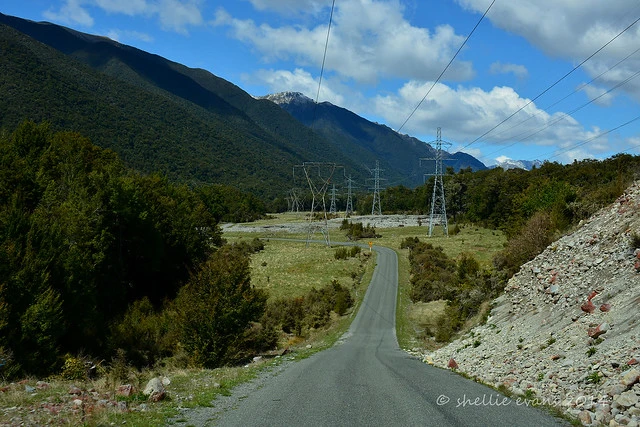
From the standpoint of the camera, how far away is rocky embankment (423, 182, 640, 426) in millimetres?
8391

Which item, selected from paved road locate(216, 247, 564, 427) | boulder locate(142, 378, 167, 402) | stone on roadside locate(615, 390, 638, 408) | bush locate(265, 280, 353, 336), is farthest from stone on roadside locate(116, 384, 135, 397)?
bush locate(265, 280, 353, 336)

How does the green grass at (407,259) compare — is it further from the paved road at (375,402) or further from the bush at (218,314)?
the paved road at (375,402)

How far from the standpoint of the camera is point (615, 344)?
9.83m

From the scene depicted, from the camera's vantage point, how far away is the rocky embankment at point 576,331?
8391mm

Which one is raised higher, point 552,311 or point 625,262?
point 625,262

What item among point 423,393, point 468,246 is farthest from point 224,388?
point 468,246

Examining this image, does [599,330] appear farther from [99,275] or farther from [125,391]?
[99,275]

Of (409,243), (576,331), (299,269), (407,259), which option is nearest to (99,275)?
(299,269)

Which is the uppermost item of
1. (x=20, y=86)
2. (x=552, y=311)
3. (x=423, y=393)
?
(x=20, y=86)

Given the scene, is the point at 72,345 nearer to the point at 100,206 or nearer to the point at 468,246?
the point at 100,206

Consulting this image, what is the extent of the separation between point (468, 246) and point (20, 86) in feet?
373

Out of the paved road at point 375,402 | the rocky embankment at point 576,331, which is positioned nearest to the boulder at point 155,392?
the paved road at point 375,402

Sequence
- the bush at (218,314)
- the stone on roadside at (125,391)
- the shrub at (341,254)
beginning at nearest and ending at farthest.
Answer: the stone on roadside at (125,391) → the bush at (218,314) → the shrub at (341,254)

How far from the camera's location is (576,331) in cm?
1220
